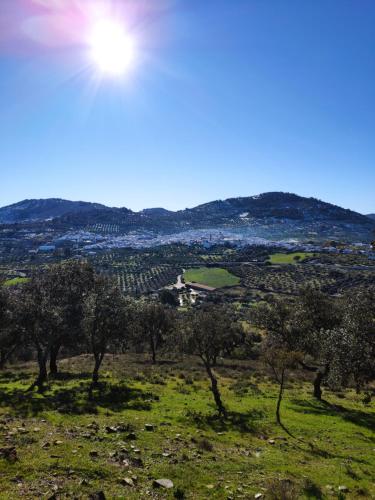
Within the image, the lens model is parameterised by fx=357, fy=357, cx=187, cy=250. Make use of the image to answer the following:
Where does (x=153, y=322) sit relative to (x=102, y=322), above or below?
below

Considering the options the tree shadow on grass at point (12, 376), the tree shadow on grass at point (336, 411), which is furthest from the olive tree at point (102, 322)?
the tree shadow on grass at point (336, 411)

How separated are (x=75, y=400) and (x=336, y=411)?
2233cm

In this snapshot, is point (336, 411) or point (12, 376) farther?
point (12, 376)

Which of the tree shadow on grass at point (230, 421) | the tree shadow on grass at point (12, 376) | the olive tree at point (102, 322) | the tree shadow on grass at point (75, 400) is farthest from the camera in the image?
the tree shadow on grass at point (12, 376)

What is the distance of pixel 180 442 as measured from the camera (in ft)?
63.8

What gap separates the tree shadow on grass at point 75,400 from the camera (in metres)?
24.6

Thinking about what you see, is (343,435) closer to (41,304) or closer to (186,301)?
(41,304)

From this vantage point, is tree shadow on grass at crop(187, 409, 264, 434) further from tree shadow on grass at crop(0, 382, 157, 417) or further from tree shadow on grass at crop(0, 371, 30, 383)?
tree shadow on grass at crop(0, 371, 30, 383)

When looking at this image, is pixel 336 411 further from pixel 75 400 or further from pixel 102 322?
pixel 102 322

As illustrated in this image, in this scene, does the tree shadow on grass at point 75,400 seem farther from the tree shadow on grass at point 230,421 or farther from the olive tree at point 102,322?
the tree shadow on grass at point 230,421

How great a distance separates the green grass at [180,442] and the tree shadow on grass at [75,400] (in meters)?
0.08

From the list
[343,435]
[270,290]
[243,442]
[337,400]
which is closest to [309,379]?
[337,400]

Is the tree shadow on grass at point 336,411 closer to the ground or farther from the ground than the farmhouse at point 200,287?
farther from the ground

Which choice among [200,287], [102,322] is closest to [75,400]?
[102,322]
